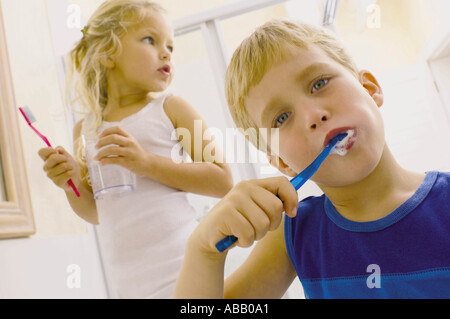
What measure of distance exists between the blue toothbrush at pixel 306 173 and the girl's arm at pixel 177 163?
0.98 feet

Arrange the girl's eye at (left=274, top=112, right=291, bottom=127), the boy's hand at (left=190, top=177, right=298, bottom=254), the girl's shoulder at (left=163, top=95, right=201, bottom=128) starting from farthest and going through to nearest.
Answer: the girl's shoulder at (left=163, top=95, right=201, bottom=128) < the girl's eye at (left=274, top=112, right=291, bottom=127) < the boy's hand at (left=190, top=177, right=298, bottom=254)

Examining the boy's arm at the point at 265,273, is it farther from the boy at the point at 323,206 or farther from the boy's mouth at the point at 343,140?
the boy's mouth at the point at 343,140

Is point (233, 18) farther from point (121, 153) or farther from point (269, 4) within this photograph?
point (121, 153)

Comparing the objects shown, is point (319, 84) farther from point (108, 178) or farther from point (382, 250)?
point (108, 178)

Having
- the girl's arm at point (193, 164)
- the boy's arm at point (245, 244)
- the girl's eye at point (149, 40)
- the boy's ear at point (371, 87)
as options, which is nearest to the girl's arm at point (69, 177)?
the girl's arm at point (193, 164)

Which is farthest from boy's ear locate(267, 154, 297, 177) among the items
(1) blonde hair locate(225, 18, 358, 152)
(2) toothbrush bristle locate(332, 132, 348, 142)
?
(2) toothbrush bristle locate(332, 132, 348, 142)

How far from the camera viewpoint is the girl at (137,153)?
56 centimetres

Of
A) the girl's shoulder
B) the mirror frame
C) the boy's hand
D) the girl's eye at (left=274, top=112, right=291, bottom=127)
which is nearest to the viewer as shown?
the boy's hand

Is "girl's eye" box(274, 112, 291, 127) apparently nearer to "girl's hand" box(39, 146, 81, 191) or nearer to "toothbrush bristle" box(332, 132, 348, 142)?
"toothbrush bristle" box(332, 132, 348, 142)

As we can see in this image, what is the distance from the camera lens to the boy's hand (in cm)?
28

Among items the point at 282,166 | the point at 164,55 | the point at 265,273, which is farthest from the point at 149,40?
the point at 265,273

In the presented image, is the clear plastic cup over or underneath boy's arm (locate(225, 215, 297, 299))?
over
